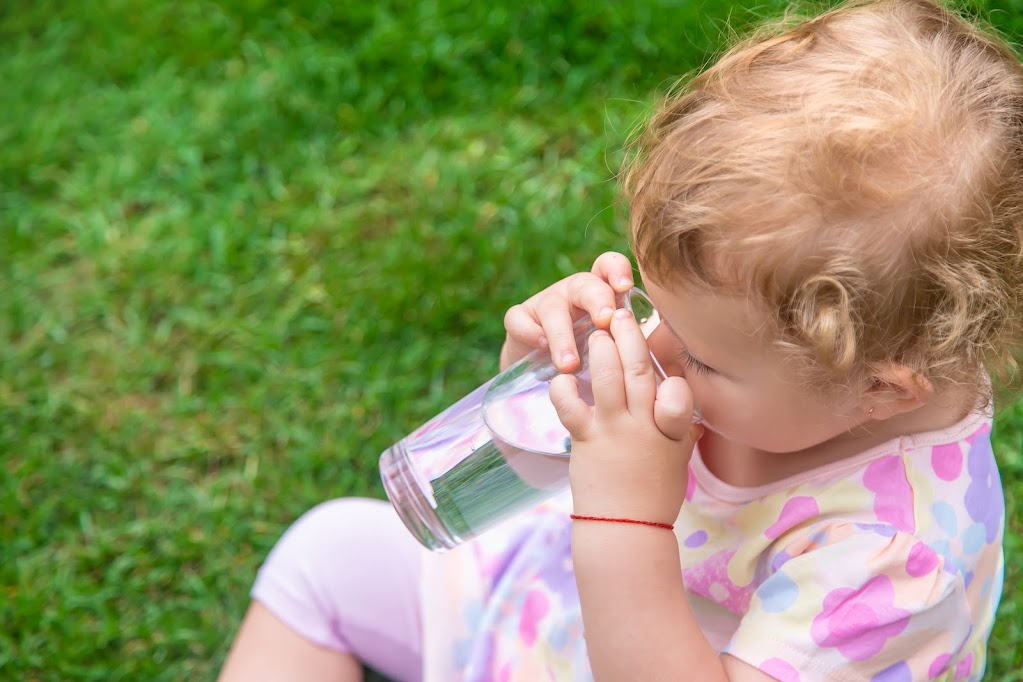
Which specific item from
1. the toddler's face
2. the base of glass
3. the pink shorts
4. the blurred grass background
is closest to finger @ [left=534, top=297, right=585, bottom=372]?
the toddler's face

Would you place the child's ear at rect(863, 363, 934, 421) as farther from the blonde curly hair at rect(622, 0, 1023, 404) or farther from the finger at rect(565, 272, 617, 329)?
the finger at rect(565, 272, 617, 329)

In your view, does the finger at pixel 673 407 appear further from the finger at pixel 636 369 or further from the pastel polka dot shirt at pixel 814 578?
the pastel polka dot shirt at pixel 814 578

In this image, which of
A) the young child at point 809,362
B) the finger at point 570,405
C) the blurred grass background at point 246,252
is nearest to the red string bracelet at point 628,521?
the young child at point 809,362

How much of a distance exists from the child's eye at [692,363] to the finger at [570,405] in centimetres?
13

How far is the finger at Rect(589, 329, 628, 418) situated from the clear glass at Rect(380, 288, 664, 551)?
10 cm

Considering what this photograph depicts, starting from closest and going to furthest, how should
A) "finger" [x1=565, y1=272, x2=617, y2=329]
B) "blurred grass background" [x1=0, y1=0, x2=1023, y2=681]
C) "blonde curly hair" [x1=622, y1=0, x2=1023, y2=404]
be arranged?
"blonde curly hair" [x1=622, y1=0, x2=1023, y2=404]
"finger" [x1=565, y1=272, x2=617, y2=329]
"blurred grass background" [x1=0, y1=0, x2=1023, y2=681]

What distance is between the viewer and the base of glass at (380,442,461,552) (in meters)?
1.51

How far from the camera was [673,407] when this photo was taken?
125cm

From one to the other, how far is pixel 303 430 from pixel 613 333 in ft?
4.12

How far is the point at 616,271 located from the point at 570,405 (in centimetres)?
23

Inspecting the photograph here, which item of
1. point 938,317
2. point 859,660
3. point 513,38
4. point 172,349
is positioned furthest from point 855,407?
point 513,38

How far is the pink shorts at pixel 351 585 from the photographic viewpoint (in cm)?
183

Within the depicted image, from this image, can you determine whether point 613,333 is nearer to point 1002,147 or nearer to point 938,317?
point 938,317

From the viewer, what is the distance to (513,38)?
3000mm
